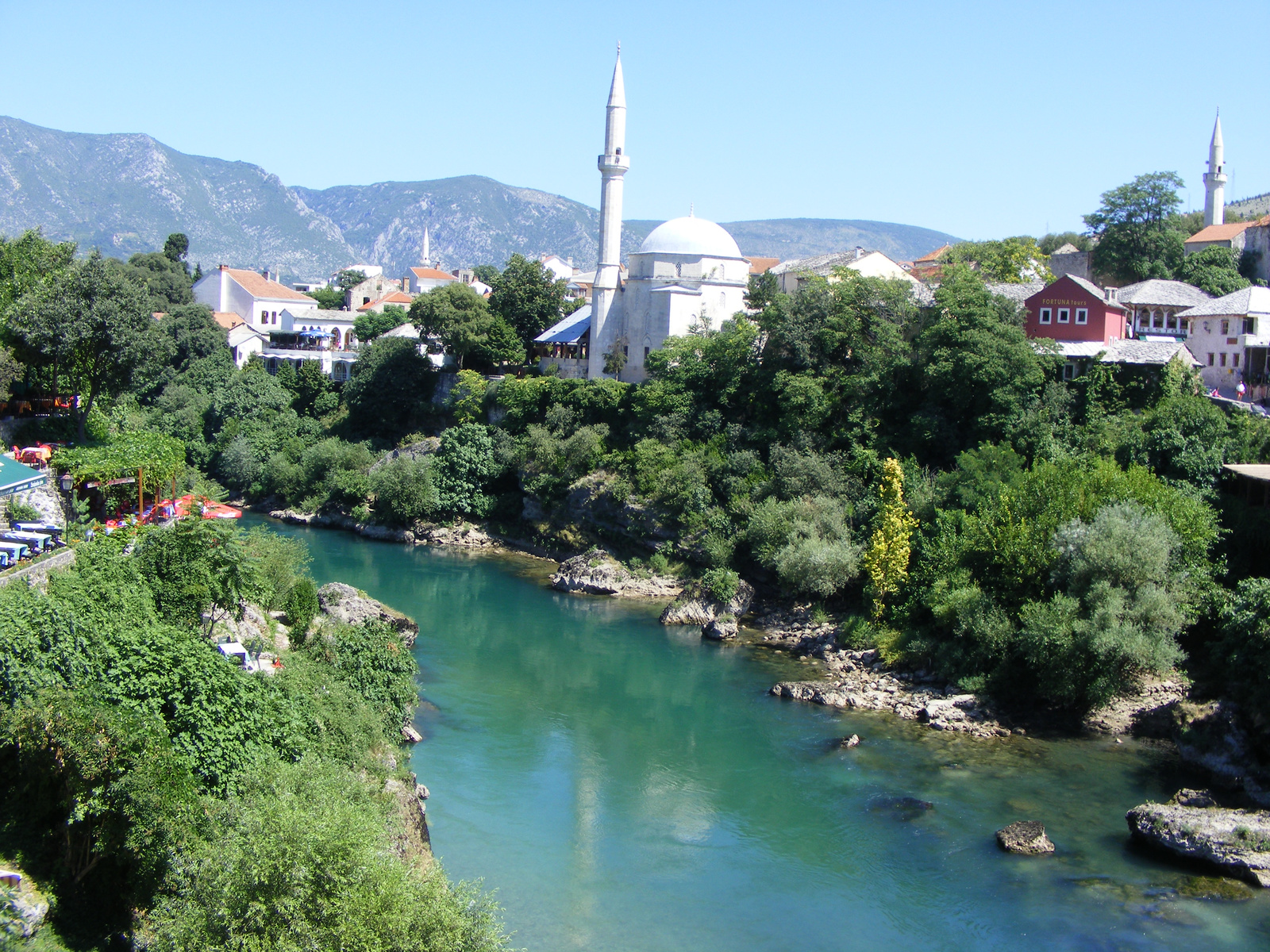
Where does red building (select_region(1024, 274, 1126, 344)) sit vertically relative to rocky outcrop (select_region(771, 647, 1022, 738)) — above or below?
above

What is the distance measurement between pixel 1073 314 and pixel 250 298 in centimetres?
4479

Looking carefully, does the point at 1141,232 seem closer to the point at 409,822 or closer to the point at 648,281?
the point at 648,281

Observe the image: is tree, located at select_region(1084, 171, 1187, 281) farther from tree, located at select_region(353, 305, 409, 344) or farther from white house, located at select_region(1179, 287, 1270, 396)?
tree, located at select_region(353, 305, 409, 344)

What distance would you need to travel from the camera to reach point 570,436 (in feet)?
125

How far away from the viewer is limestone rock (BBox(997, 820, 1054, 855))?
16531 mm

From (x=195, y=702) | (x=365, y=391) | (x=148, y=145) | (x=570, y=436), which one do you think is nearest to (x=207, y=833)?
(x=195, y=702)

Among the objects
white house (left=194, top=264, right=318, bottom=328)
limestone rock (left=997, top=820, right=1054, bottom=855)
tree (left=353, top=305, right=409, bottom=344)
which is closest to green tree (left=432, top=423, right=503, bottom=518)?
tree (left=353, top=305, right=409, bottom=344)

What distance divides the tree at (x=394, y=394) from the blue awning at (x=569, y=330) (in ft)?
18.0

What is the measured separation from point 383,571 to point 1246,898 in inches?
1010

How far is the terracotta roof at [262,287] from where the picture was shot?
60531mm

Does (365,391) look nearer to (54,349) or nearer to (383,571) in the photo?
(383,571)

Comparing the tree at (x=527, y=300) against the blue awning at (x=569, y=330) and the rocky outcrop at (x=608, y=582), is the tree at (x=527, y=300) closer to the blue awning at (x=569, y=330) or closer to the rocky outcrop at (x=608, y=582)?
the blue awning at (x=569, y=330)

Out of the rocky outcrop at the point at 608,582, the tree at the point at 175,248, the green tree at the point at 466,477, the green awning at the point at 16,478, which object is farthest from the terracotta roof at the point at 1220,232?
the tree at the point at 175,248

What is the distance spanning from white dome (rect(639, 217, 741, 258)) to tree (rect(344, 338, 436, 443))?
1207 cm
